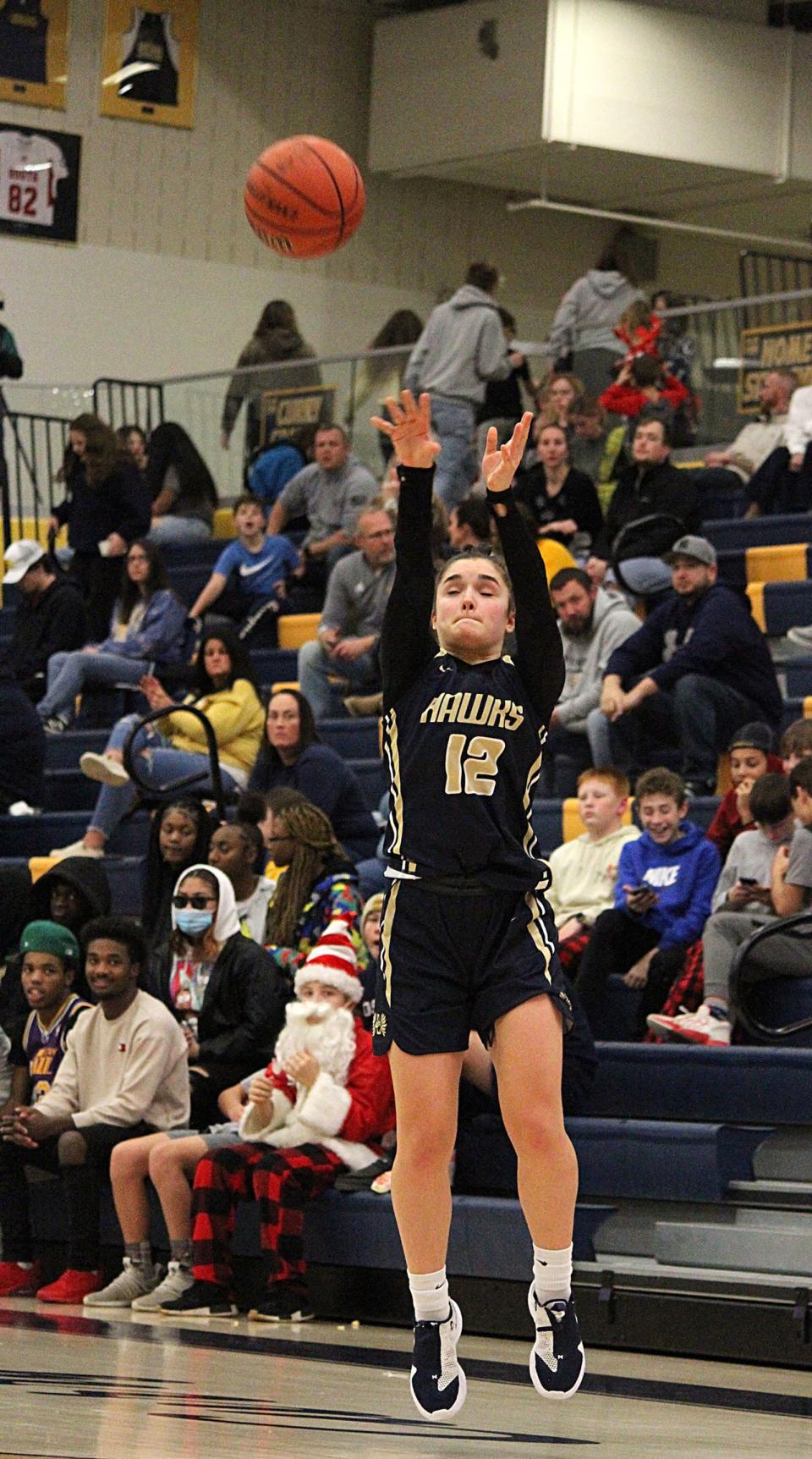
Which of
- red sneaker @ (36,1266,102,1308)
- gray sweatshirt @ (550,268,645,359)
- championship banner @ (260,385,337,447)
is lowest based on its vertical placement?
red sneaker @ (36,1266,102,1308)

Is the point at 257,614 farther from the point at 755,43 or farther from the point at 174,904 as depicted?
the point at 755,43

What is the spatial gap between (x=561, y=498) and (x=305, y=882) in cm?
389

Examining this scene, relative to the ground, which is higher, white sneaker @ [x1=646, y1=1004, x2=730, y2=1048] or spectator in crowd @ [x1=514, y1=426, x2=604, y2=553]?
spectator in crowd @ [x1=514, y1=426, x2=604, y2=553]

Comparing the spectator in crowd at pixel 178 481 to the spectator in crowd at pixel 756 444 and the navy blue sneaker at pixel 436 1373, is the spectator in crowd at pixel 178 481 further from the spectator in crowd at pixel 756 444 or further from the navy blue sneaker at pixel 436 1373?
the navy blue sneaker at pixel 436 1373

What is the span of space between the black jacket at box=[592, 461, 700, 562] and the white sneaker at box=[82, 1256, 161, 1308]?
4343 mm

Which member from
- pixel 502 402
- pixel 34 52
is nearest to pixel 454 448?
pixel 502 402

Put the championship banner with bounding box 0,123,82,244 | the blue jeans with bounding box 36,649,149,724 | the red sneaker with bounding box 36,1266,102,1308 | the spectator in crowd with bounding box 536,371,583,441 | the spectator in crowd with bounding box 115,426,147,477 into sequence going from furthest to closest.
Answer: the championship banner with bounding box 0,123,82,244 → the spectator in crowd with bounding box 115,426,147,477 → the spectator in crowd with bounding box 536,371,583,441 → the blue jeans with bounding box 36,649,149,724 → the red sneaker with bounding box 36,1266,102,1308

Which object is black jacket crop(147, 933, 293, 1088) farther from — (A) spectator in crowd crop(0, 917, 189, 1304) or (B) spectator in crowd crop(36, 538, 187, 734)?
(B) spectator in crowd crop(36, 538, 187, 734)

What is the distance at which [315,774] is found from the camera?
8680 millimetres

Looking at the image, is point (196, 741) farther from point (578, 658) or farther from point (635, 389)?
point (635, 389)

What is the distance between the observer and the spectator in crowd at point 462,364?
39.7 ft

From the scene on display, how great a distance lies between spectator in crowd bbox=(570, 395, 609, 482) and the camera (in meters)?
11.7

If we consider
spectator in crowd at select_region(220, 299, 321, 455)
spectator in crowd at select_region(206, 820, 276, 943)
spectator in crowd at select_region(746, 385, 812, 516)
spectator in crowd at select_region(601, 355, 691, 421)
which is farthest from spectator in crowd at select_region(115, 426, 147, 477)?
spectator in crowd at select_region(206, 820, 276, 943)

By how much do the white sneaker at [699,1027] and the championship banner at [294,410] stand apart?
758cm
